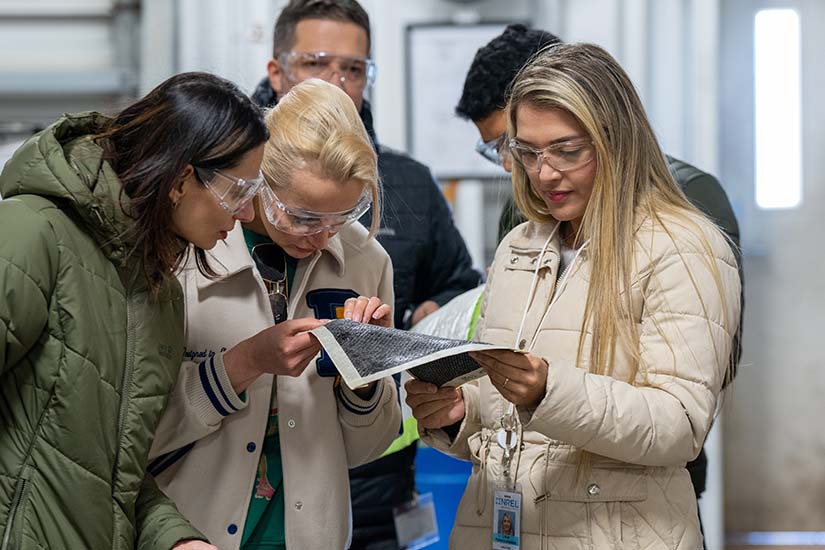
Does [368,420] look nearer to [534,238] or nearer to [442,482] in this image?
[534,238]

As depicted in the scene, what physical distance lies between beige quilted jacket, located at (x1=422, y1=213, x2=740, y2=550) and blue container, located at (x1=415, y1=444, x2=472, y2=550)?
3.63ft

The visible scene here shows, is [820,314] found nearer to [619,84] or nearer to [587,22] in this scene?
[587,22]

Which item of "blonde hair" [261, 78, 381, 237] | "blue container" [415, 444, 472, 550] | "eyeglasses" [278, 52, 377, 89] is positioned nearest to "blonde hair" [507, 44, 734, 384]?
"blonde hair" [261, 78, 381, 237]

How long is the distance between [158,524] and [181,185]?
463mm

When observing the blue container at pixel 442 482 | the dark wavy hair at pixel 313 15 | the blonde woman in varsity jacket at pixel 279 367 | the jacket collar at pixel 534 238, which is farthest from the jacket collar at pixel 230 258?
the blue container at pixel 442 482

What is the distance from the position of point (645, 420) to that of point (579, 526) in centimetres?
19

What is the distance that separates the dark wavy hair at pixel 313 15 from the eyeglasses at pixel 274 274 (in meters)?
0.90

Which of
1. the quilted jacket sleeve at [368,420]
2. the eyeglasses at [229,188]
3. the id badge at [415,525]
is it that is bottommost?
the id badge at [415,525]

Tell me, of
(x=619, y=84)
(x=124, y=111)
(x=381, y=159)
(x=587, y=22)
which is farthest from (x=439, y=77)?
(x=124, y=111)

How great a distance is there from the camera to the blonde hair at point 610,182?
1.61m

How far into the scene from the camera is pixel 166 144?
146cm

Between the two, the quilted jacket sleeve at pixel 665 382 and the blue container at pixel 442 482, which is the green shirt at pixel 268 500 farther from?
the blue container at pixel 442 482

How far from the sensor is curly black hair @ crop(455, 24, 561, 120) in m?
2.33

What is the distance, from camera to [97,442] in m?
1.41
